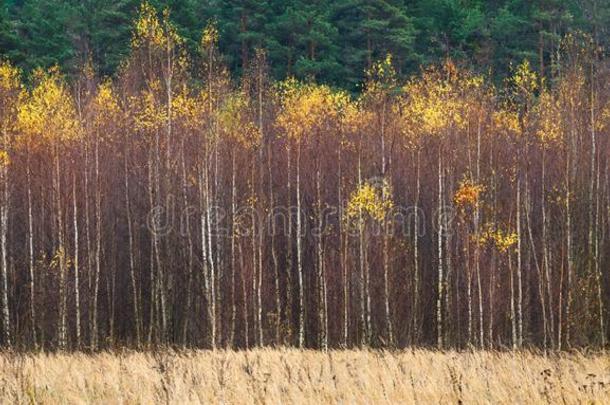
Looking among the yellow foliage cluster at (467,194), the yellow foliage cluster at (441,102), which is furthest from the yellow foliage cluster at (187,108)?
the yellow foliage cluster at (467,194)

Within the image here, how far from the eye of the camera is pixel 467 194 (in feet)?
95.0

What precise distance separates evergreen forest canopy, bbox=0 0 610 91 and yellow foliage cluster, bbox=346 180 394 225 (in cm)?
1310

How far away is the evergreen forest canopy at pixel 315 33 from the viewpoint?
42781 mm

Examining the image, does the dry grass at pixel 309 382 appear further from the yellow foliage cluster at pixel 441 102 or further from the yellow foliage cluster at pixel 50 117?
the yellow foliage cluster at pixel 50 117

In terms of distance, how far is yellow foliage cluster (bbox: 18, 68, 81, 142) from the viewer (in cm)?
3059

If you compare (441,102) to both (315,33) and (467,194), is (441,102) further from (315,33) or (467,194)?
(315,33)

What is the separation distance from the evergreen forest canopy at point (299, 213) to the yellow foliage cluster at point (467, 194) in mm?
76

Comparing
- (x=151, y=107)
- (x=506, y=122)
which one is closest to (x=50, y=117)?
(x=151, y=107)

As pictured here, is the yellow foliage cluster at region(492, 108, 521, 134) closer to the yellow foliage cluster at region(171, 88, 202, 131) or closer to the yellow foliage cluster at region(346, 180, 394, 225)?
the yellow foliage cluster at region(346, 180, 394, 225)

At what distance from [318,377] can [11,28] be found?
118 feet

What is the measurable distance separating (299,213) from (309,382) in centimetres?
1763

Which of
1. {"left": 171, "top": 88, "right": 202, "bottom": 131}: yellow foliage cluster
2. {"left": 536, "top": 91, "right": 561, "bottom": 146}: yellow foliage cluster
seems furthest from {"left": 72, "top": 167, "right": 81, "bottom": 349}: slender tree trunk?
{"left": 536, "top": 91, "right": 561, "bottom": 146}: yellow foliage cluster

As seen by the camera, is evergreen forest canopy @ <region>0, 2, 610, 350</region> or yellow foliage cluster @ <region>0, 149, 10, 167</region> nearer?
yellow foliage cluster @ <region>0, 149, 10, 167</region>

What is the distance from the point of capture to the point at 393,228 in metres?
30.6
